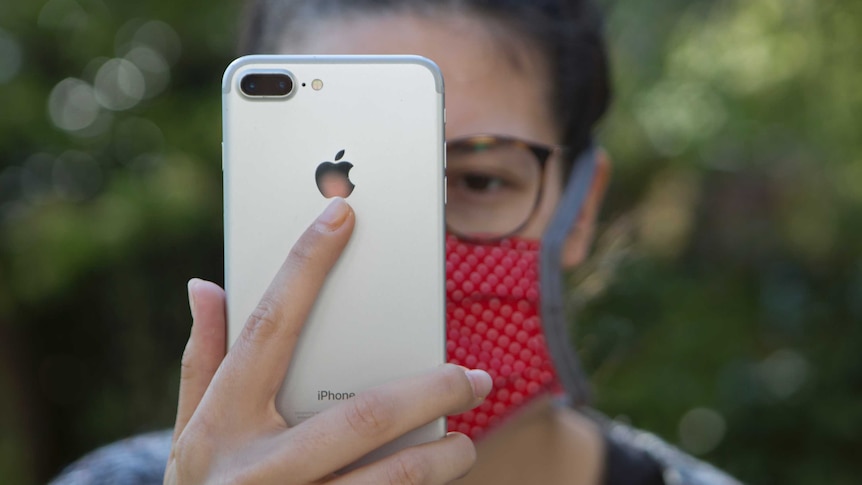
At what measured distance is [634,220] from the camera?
9.67ft

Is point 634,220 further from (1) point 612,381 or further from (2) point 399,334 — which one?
(2) point 399,334

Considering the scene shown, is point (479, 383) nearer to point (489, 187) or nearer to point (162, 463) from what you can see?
point (489, 187)

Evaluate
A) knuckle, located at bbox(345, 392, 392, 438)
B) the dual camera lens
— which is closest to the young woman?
knuckle, located at bbox(345, 392, 392, 438)

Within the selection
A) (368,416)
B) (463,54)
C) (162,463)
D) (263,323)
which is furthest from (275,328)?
(162,463)

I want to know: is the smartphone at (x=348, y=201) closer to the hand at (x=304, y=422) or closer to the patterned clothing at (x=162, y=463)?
the hand at (x=304, y=422)

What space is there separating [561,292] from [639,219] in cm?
179

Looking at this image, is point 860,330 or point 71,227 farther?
point 860,330

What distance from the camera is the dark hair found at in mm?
1434

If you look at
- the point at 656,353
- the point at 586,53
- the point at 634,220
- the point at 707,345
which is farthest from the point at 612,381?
the point at 586,53

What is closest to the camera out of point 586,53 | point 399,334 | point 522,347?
point 399,334

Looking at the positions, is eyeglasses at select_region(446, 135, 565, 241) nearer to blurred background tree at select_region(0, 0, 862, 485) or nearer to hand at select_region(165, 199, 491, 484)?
hand at select_region(165, 199, 491, 484)

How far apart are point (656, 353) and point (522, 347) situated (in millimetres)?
2614

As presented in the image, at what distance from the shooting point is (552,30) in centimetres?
156

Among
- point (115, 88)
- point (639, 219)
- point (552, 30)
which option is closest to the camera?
point (552, 30)
